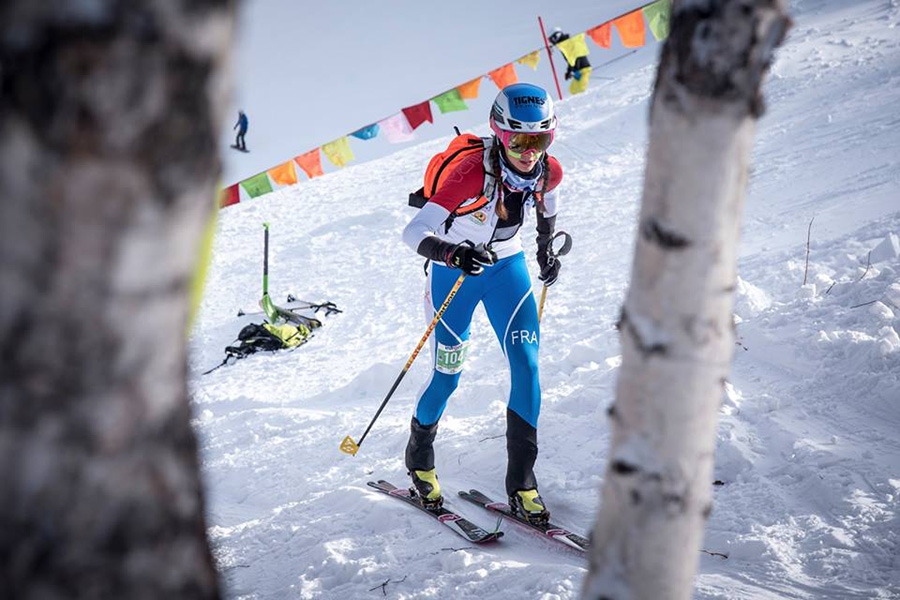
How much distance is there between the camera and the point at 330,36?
31219 mm

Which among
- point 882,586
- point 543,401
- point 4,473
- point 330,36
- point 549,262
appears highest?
point 330,36

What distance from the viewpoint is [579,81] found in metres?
17.8

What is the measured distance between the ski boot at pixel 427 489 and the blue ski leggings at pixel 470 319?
1.17 ft

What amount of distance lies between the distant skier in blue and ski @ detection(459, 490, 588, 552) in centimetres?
1762

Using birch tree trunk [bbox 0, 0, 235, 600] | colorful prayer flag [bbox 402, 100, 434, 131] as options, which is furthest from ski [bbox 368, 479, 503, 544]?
colorful prayer flag [bbox 402, 100, 434, 131]

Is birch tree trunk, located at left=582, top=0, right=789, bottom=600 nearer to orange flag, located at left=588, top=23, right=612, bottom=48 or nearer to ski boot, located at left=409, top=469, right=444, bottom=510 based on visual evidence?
ski boot, located at left=409, top=469, right=444, bottom=510

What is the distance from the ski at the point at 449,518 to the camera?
4.01 meters

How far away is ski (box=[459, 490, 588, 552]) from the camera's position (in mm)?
3863

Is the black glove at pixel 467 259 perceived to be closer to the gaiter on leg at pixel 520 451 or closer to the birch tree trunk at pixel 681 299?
the gaiter on leg at pixel 520 451

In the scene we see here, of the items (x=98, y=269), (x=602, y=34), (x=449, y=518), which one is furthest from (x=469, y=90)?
(x=98, y=269)

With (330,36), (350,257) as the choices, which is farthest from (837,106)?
(330,36)

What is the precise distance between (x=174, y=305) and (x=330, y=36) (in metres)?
33.2

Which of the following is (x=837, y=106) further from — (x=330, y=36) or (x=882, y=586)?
(x=330, y=36)

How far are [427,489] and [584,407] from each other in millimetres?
1565
